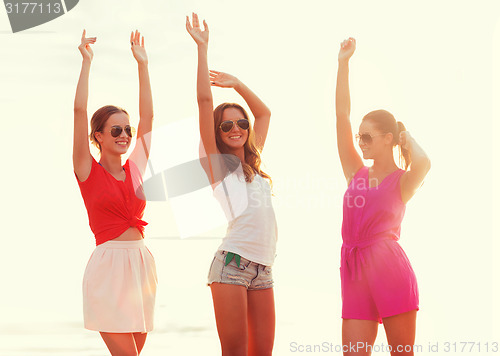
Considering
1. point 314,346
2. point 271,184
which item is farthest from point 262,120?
point 314,346

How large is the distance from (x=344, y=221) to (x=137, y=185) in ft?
6.16

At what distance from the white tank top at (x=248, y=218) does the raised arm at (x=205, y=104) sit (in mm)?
194

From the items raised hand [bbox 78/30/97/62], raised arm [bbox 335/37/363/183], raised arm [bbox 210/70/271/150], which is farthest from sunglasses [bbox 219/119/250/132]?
raised hand [bbox 78/30/97/62]

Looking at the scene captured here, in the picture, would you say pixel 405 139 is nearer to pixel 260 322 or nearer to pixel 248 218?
pixel 248 218

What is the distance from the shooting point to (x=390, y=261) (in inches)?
220

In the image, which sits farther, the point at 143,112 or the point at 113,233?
the point at 143,112

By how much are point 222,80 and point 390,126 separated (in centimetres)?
170

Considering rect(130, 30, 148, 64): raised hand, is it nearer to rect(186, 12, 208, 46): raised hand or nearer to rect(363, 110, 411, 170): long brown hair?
rect(186, 12, 208, 46): raised hand

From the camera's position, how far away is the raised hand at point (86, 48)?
19.4 ft

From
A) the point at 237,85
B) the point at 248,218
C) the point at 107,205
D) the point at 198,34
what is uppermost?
the point at 198,34

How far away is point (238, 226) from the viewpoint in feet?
18.1

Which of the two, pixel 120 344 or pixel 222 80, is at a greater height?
pixel 222 80

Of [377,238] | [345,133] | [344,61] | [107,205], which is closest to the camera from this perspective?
[377,238]

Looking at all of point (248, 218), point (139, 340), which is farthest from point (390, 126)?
point (139, 340)
